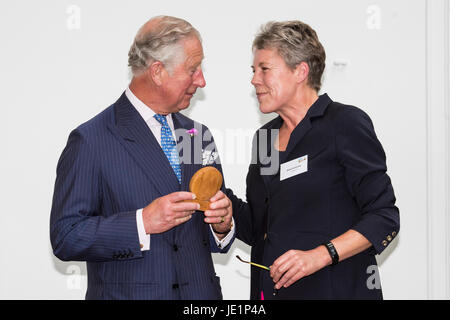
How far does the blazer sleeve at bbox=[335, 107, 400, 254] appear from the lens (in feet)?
6.47

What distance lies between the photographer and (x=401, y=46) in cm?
341

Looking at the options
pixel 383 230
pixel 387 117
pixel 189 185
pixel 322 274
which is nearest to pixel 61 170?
pixel 189 185

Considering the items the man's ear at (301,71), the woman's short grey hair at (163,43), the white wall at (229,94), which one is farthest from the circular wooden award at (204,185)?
the white wall at (229,94)

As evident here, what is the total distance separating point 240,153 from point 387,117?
1.03 metres

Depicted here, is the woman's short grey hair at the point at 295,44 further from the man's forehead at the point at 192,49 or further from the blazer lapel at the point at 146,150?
the blazer lapel at the point at 146,150

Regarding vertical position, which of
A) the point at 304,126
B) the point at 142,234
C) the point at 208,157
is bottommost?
the point at 142,234

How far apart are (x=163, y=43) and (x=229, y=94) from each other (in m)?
1.32

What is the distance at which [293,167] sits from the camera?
2.17 meters

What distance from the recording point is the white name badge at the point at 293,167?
2.14 meters

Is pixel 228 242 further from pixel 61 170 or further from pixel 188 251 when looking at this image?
pixel 61 170

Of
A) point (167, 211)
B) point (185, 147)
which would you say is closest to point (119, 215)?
point (167, 211)

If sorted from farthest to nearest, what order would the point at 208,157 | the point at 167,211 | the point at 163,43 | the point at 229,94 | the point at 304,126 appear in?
the point at 229,94
the point at 208,157
the point at 304,126
the point at 163,43
the point at 167,211

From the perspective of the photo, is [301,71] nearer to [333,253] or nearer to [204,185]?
[204,185]

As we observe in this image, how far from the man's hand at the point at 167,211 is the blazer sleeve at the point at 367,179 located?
2.15 ft
